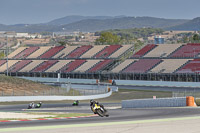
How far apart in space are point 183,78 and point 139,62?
61.5 feet

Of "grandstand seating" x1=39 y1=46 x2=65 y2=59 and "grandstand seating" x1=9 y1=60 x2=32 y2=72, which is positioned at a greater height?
"grandstand seating" x1=39 y1=46 x2=65 y2=59

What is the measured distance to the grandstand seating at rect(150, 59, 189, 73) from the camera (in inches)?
3326

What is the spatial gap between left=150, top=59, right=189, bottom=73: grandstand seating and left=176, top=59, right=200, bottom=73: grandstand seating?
1.63 m

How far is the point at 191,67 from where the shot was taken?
8212 cm

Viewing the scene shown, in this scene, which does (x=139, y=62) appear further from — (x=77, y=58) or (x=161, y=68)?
(x=77, y=58)

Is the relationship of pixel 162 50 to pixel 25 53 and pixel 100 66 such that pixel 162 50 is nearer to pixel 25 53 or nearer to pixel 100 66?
pixel 100 66

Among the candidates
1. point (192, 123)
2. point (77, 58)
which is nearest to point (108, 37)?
point (77, 58)

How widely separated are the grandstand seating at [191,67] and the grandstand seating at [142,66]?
783 centimetres

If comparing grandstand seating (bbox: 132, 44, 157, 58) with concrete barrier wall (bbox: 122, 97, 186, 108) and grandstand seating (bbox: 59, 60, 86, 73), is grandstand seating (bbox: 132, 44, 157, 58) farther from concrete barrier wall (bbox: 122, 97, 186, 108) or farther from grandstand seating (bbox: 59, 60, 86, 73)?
concrete barrier wall (bbox: 122, 97, 186, 108)

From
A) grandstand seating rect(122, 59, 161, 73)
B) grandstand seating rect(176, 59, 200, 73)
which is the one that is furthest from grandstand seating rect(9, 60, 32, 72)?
grandstand seating rect(176, 59, 200, 73)

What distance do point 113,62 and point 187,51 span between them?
1674cm

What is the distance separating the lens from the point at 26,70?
374 ft

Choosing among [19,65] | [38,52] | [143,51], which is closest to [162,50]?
[143,51]

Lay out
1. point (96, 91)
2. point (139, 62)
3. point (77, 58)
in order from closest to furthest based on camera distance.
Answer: point (96, 91) < point (139, 62) < point (77, 58)
